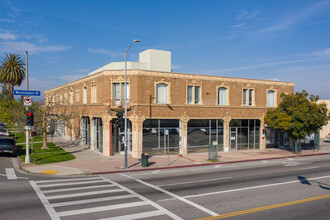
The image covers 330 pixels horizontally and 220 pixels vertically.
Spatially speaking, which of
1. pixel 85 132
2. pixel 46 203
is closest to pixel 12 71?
pixel 85 132

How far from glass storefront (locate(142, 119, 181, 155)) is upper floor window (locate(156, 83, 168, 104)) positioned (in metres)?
2.02

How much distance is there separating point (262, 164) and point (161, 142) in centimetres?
980

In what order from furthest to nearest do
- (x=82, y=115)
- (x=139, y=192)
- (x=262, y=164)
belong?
1. (x=82, y=115)
2. (x=262, y=164)
3. (x=139, y=192)

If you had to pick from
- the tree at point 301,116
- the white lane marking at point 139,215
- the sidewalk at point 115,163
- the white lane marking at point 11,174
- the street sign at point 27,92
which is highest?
the street sign at point 27,92

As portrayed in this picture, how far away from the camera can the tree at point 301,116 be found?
94.0ft

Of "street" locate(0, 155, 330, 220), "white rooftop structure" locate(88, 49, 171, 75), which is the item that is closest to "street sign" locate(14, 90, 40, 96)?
"street" locate(0, 155, 330, 220)

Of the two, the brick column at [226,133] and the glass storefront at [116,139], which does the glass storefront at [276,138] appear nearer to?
the brick column at [226,133]

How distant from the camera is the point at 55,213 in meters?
10.8

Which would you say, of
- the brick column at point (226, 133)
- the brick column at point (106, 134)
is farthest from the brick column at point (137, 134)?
the brick column at point (226, 133)

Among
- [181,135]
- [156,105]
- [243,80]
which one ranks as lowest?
[181,135]

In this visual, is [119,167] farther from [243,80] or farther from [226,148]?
[243,80]

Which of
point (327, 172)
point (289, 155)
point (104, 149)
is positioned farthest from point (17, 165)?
point (289, 155)

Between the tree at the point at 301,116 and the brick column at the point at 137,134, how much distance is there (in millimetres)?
15091

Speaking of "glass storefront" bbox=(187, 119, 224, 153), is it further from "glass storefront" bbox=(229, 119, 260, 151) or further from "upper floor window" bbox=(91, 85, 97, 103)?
"upper floor window" bbox=(91, 85, 97, 103)
